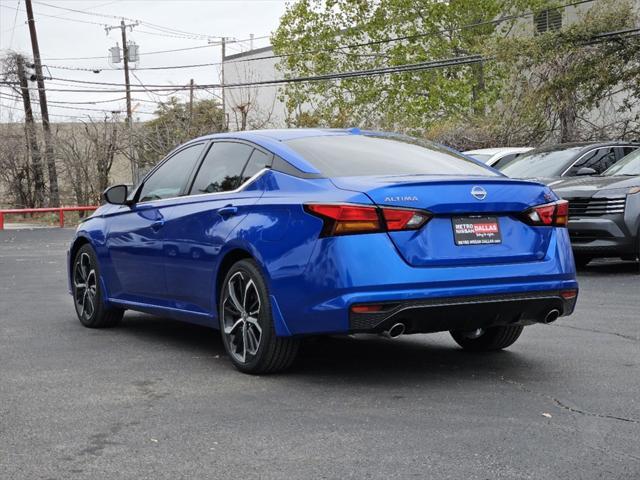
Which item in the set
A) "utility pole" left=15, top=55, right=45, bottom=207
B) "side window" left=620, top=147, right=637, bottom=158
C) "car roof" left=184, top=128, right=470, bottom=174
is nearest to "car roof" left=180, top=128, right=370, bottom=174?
"car roof" left=184, top=128, right=470, bottom=174

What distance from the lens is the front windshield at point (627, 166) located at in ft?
46.6

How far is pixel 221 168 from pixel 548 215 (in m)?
2.28

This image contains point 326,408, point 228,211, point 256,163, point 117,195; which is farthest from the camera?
point 117,195

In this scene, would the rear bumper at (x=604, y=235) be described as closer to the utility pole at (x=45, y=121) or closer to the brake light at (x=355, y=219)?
the brake light at (x=355, y=219)

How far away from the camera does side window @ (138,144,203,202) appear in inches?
311

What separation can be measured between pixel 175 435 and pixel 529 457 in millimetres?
1697

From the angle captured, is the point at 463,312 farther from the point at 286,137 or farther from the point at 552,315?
the point at 286,137

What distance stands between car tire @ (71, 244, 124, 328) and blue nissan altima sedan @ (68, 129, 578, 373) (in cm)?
132

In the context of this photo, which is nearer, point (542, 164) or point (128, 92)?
point (542, 164)

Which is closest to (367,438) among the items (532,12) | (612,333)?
(612,333)

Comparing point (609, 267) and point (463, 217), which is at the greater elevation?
point (463, 217)

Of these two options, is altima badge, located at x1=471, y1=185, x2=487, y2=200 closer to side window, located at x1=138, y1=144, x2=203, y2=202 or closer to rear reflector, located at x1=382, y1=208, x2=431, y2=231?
rear reflector, located at x1=382, y1=208, x2=431, y2=231

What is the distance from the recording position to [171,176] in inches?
320

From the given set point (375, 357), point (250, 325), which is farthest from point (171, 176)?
point (375, 357)
